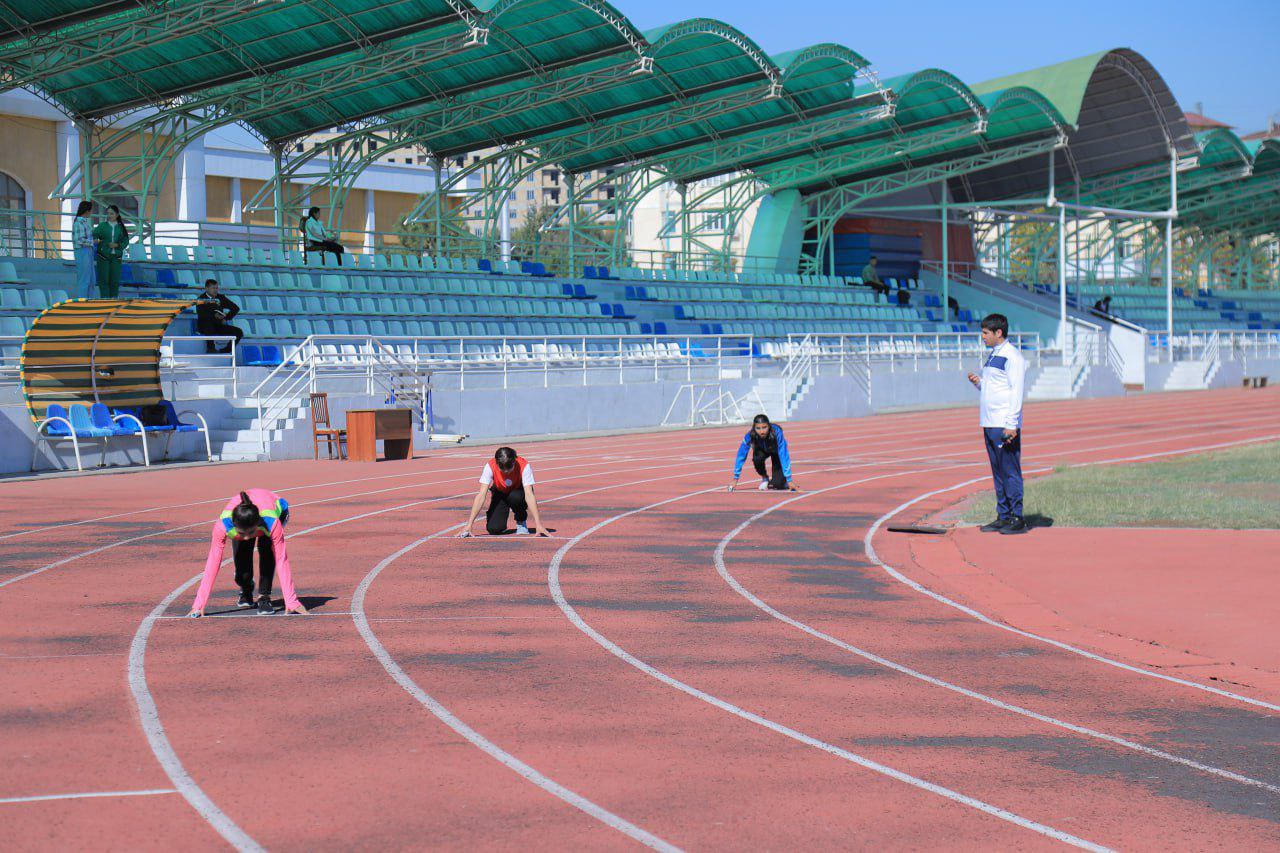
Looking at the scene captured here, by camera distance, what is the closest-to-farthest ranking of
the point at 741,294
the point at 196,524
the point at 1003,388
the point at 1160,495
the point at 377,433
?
the point at 1003,388
the point at 196,524
the point at 1160,495
the point at 377,433
the point at 741,294

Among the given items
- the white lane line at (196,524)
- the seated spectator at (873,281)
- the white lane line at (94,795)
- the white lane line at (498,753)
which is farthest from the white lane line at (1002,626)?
the seated spectator at (873,281)

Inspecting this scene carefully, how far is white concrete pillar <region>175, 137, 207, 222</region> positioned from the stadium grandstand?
0.17 metres

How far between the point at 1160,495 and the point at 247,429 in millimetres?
14596

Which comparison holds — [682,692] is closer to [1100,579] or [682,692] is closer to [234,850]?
[234,850]

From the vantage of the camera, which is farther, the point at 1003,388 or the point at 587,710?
the point at 1003,388

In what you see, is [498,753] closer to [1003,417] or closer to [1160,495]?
[1003,417]

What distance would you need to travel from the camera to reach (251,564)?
9125 mm

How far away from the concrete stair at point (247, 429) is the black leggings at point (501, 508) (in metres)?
10.3

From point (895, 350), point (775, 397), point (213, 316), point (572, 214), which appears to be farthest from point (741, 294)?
point (213, 316)

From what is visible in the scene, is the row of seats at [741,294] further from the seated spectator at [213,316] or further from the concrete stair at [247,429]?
the concrete stair at [247,429]

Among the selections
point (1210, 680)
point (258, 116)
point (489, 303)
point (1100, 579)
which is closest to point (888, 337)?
point (489, 303)

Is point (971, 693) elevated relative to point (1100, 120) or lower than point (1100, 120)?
lower

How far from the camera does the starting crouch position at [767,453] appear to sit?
16453 millimetres

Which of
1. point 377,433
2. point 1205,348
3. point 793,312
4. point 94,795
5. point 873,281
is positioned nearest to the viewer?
point 94,795
